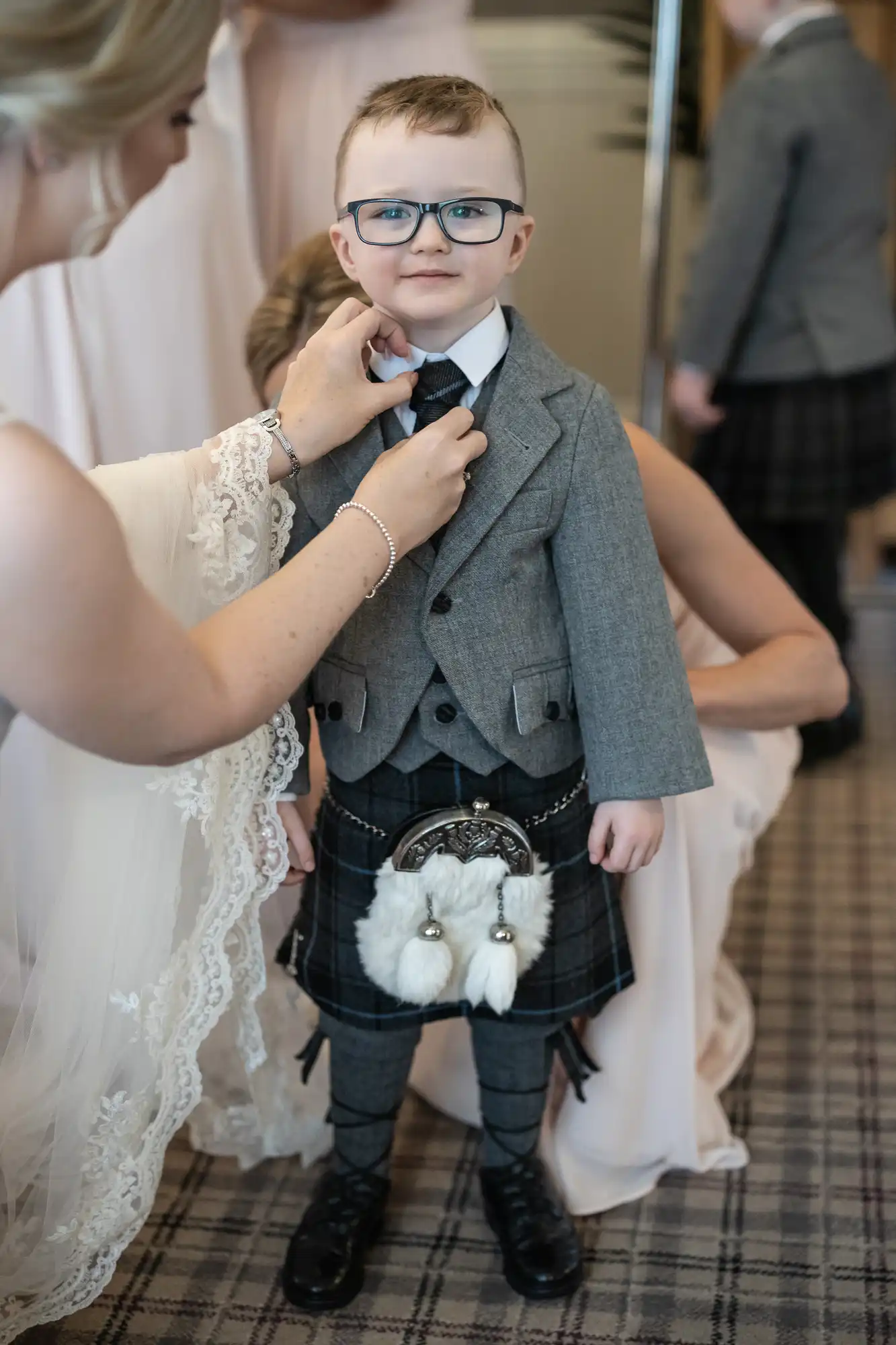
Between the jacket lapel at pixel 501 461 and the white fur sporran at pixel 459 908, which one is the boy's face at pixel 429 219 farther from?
the white fur sporran at pixel 459 908

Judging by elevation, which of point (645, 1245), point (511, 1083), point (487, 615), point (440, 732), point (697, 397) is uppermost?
point (487, 615)

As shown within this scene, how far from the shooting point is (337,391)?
110cm

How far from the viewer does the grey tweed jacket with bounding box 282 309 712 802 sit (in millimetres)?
1140

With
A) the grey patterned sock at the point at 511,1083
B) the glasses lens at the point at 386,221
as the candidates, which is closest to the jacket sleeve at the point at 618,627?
the glasses lens at the point at 386,221

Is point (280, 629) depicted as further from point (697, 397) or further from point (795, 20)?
point (795, 20)

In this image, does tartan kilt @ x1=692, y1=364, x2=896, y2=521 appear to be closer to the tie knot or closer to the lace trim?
the tie knot

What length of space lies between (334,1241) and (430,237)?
960mm

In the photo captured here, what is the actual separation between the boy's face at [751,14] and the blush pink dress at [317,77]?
0.76 meters

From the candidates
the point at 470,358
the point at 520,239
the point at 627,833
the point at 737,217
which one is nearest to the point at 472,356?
the point at 470,358

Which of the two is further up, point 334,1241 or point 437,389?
point 437,389

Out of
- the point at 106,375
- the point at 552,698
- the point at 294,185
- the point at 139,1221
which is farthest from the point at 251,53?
the point at 139,1221

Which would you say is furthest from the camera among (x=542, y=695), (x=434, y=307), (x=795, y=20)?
(x=795, y=20)

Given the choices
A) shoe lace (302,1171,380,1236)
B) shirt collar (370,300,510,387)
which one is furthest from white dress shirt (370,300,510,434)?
shoe lace (302,1171,380,1236)

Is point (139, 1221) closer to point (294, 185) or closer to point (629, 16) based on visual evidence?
point (294, 185)
